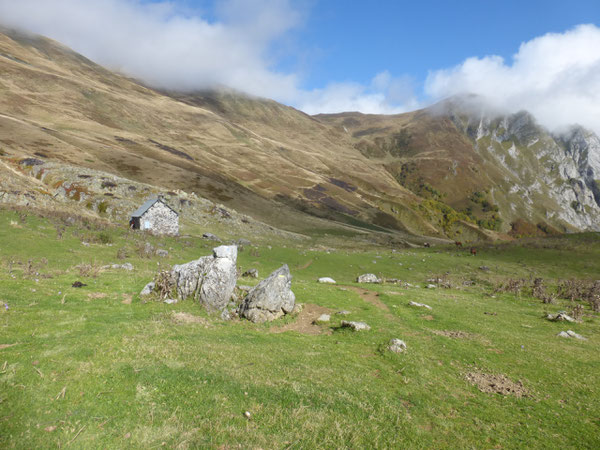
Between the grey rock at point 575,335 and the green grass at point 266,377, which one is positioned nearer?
the green grass at point 266,377

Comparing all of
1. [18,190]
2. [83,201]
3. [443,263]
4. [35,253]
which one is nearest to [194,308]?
[35,253]

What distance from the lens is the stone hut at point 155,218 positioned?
58906 mm

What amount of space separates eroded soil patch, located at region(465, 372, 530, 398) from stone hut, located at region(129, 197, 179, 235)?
5681 cm

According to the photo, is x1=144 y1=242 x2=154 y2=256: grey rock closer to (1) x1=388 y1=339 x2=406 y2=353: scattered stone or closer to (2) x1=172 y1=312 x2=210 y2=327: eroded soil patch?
(2) x1=172 y1=312 x2=210 y2=327: eroded soil patch

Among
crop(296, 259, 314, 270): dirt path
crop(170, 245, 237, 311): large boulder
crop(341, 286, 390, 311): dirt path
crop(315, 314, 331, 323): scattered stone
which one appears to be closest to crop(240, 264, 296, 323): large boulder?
crop(170, 245, 237, 311): large boulder

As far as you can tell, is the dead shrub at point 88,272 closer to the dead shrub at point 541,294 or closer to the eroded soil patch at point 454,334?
the eroded soil patch at point 454,334

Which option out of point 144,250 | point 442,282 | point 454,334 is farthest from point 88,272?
point 442,282

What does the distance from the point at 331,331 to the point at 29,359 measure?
15533 mm

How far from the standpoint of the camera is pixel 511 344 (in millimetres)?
19156

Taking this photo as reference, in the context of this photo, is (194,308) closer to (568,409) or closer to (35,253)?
(568,409)

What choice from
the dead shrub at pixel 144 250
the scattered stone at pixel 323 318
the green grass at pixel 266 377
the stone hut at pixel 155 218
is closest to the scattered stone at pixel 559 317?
the green grass at pixel 266 377

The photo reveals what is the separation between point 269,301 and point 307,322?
10.8ft

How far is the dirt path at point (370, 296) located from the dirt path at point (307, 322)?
18.1 feet

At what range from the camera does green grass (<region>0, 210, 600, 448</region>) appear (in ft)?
31.0
